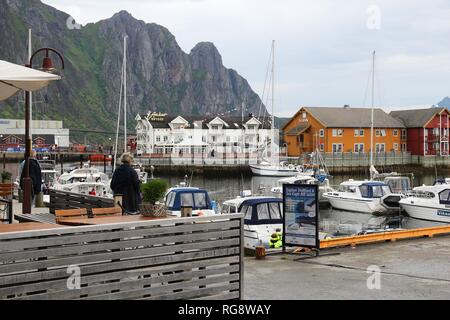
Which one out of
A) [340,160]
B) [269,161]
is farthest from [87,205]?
[340,160]

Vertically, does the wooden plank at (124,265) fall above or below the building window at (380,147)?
below

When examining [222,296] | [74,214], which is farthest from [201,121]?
[222,296]

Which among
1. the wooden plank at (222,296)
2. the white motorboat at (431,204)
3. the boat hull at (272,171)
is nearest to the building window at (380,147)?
the boat hull at (272,171)

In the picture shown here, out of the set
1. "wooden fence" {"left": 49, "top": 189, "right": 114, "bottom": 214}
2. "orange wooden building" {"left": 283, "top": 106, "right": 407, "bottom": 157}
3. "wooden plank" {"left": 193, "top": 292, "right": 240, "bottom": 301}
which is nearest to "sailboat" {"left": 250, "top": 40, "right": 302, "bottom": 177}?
"orange wooden building" {"left": 283, "top": 106, "right": 407, "bottom": 157}

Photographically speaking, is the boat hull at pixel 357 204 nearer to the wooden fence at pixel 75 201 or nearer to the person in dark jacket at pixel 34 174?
the wooden fence at pixel 75 201

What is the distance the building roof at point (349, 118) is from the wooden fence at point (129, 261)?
94610 millimetres

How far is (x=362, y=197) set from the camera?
4897 centimetres

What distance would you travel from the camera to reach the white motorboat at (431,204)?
4009 centimetres

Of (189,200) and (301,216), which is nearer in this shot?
(301,216)

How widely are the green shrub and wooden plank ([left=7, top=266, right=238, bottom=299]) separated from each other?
1785mm

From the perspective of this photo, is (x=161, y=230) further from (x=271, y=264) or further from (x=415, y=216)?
(x=415, y=216)

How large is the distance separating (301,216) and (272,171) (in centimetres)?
7335

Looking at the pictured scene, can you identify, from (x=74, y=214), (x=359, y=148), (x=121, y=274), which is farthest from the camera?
(x=359, y=148)

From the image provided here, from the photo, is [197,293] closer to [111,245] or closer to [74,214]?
[111,245]
